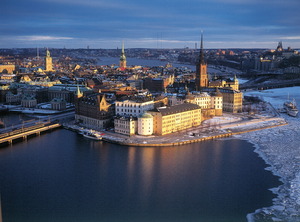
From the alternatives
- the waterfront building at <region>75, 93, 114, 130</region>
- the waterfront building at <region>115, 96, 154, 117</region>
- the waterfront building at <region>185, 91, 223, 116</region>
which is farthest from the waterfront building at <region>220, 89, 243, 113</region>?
the waterfront building at <region>75, 93, 114, 130</region>

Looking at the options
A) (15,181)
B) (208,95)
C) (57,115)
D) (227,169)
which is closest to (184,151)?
(227,169)

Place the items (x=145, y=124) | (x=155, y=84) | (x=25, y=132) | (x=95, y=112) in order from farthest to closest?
1. (x=155, y=84)
2. (x=95, y=112)
3. (x=25, y=132)
4. (x=145, y=124)

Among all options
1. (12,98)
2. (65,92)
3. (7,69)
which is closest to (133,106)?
(65,92)

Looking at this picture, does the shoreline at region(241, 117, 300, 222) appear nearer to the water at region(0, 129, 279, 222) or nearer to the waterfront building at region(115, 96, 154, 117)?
the water at region(0, 129, 279, 222)

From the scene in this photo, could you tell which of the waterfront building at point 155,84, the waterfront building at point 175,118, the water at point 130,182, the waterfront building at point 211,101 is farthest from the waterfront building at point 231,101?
the waterfront building at point 155,84

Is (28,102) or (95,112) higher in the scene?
(95,112)

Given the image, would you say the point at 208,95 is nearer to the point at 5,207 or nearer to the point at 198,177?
the point at 198,177

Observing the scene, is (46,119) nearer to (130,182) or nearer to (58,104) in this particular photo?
(58,104)
